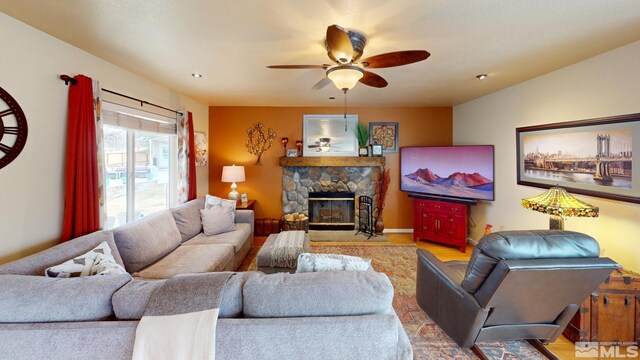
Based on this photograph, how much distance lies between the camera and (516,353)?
1892mm

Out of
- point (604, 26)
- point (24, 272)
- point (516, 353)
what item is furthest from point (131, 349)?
point (604, 26)

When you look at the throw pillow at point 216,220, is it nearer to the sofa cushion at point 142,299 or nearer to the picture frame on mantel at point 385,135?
the sofa cushion at point 142,299

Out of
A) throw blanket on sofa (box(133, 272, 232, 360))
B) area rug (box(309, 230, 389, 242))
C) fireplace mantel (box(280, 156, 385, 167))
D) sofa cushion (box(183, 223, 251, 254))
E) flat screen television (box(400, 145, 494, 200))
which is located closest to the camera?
throw blanket on sofa (box(133, 272, 232, 360))

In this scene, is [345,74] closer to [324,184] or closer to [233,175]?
[233,175]

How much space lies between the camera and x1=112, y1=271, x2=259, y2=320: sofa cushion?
1.16 metres

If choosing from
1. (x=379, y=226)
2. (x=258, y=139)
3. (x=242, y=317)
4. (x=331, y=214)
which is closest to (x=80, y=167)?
(x=242, y=317)

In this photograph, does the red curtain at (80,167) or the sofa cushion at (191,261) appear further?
the sofa cushion at (191,261)

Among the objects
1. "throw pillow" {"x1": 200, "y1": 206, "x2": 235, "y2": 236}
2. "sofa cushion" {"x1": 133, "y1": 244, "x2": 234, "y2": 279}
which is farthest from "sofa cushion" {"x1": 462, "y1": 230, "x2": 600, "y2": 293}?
"throw pillow" {"x1": 200, "y1": 206, "x2": 235, "y2": 236}

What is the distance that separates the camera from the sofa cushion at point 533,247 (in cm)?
147

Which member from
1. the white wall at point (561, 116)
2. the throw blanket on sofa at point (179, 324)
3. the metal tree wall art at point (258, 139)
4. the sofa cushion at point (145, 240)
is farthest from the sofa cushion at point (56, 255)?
the white wall at point (561, 116)

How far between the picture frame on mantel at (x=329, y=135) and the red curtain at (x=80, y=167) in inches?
123

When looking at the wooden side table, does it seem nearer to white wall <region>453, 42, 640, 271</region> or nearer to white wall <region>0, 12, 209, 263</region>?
white wall <region>0, 12, 209, 263</region>

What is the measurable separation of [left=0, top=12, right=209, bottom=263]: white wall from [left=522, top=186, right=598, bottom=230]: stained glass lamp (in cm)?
436

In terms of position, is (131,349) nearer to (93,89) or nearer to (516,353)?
(93,89)
